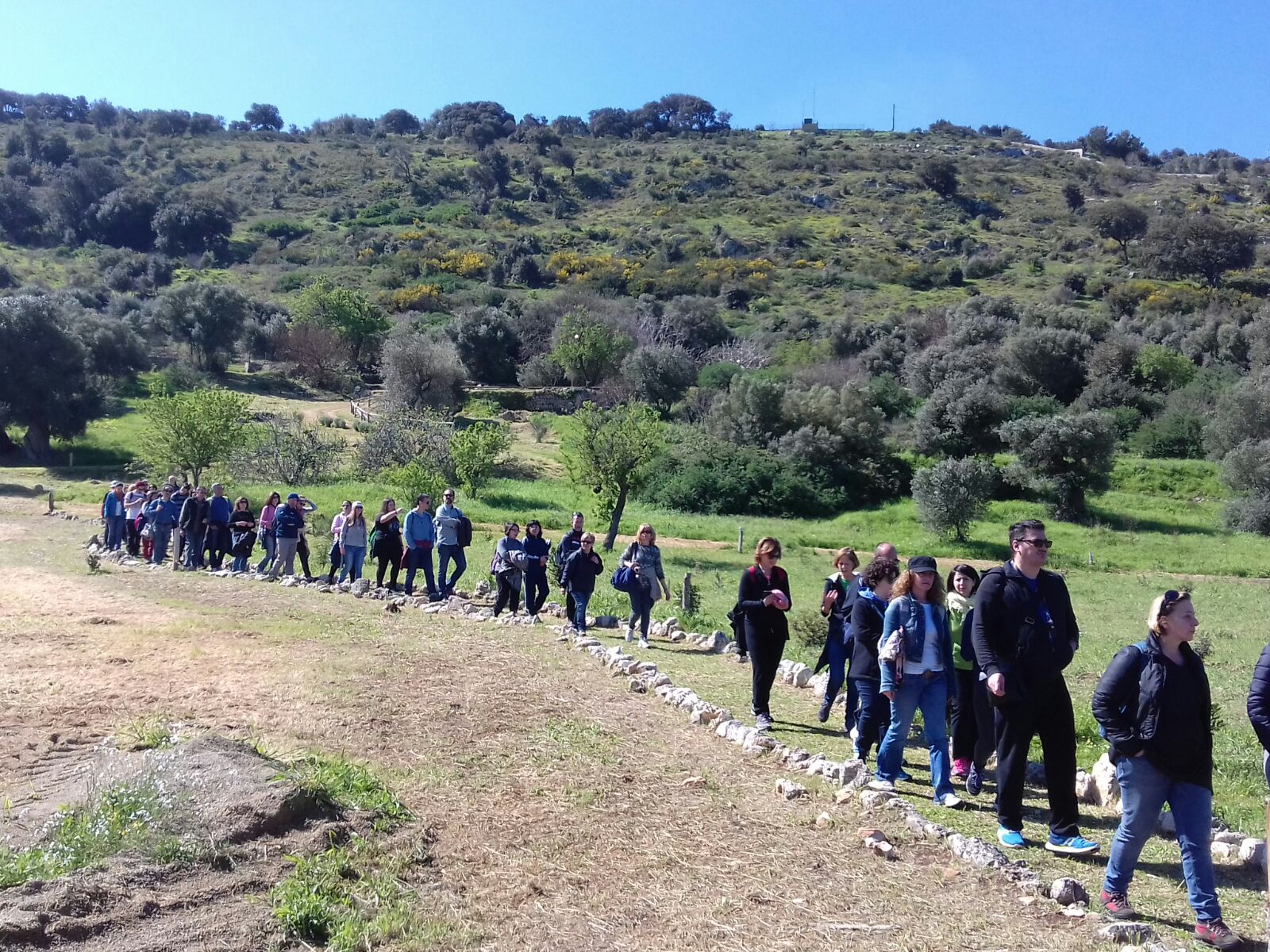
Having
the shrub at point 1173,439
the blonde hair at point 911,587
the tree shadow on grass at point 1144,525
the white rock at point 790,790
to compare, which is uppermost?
the shrub at point 1173,439

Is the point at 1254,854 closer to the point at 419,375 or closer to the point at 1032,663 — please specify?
the point at 1032,663

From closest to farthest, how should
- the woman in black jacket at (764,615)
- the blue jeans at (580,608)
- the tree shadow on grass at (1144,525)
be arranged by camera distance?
the woman in black jacket at (764,615) → the blue jeans at (580,608) → the tree shadow on grass at (1144,525)

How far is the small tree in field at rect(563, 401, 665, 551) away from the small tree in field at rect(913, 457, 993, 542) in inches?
330

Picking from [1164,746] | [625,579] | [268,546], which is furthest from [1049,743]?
[268,546]

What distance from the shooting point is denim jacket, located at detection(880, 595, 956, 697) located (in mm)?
6750

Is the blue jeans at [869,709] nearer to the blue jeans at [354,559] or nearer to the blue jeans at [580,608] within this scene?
the blue jeans at [580,608]

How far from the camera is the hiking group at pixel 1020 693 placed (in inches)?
195

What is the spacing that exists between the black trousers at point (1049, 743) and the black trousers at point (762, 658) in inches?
102

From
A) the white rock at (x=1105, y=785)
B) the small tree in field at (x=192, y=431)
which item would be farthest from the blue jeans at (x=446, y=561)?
the small tree in field at (x=192, y=431)

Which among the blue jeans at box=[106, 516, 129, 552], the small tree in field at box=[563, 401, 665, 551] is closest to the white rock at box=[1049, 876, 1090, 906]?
the blue jeans at box=[106, 516, 129, 552]

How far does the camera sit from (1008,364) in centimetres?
4881

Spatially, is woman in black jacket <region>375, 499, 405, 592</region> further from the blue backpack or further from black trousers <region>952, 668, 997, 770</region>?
black trousers <region>952, 668, 997, 770</region>

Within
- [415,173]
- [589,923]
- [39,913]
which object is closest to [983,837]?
[589,923]

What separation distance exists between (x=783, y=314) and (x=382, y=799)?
226ft
